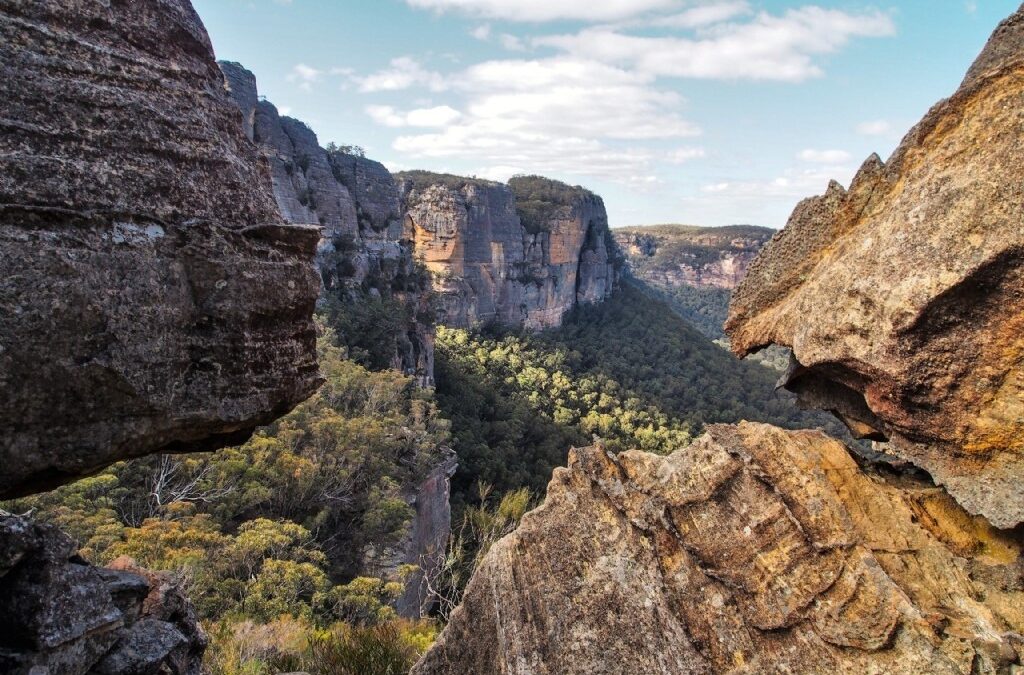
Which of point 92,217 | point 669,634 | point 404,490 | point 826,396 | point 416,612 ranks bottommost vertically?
point 416,612

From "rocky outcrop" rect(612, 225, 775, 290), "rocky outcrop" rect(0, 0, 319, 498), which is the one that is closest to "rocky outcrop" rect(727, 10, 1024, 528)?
"rocky outcrop" rect(0, 0, 319, 498)

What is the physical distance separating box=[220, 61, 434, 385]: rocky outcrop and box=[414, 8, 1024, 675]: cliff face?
952 inches

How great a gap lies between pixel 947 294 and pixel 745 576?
90.7 inches

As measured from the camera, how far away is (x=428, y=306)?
36.2 metres

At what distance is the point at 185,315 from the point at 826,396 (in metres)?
5.22

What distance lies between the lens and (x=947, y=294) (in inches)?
146

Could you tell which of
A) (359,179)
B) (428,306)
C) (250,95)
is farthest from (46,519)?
(359,179)

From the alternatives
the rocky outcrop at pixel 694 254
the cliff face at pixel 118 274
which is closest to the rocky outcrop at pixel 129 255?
the cliff face at pixel 118 274

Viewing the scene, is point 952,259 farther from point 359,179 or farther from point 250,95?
point 359,179

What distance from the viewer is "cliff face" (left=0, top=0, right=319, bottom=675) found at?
9.75 feet

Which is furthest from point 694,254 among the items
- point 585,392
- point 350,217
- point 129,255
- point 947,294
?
point 129,255

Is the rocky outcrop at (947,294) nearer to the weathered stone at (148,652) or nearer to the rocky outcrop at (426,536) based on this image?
the weathered stone at (148,652)

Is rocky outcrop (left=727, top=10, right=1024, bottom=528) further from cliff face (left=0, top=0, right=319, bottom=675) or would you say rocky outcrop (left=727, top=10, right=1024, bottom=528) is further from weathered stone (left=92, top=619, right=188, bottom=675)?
weathered stone (left=92, top=619, right=188, bottom=675)

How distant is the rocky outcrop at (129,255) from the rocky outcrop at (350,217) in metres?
24.1
